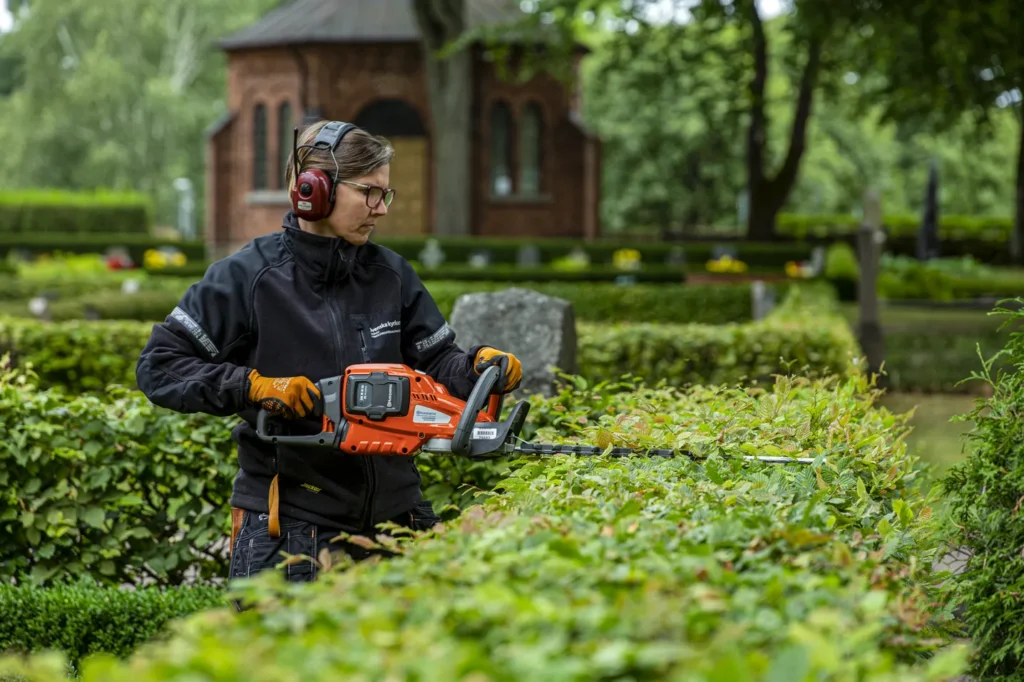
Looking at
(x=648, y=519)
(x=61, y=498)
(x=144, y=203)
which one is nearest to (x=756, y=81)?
(x=144, y=203)

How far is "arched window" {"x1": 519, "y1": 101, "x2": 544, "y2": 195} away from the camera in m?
35.5

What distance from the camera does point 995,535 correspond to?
3.41 m

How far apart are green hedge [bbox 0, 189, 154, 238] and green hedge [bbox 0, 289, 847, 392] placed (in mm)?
32360

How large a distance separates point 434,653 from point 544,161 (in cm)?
3388

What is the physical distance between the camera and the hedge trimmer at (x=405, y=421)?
3.67 meters

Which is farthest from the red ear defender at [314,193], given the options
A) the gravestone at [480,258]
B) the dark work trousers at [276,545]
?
the gravestone at [480,258]

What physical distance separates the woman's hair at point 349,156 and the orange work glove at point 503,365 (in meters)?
0.63

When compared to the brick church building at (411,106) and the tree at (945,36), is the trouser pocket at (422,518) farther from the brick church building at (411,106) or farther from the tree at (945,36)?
the brick church building at (411,106)

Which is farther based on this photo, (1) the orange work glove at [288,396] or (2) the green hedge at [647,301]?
(2) the green hedge at [647,301]

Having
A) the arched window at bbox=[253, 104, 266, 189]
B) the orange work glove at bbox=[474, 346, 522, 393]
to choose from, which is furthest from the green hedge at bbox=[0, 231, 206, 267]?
the orange work glove at bbox=[474, 346, 522, 393]

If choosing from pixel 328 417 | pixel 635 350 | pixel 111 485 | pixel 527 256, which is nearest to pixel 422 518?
pixel 328 417

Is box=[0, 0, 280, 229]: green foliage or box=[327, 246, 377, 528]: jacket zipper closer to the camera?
box=[327, 246, 377, 528]: jacket zipper

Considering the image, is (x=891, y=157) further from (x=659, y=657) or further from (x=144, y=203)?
(x=659, y=657)

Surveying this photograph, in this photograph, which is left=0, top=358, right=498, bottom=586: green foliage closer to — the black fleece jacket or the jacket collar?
the black fleece jacket
